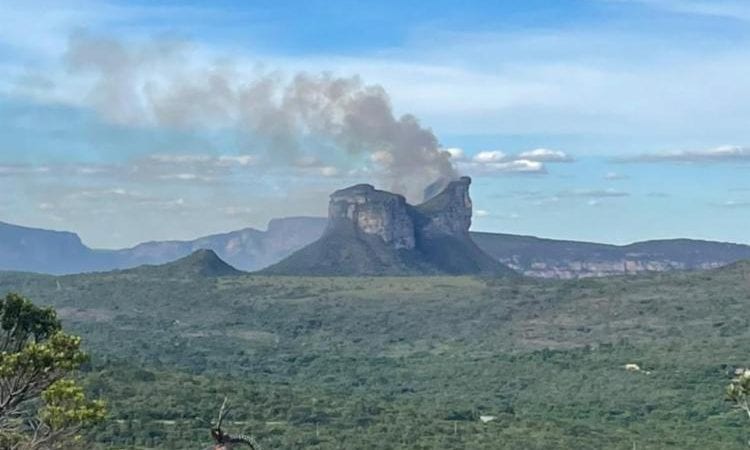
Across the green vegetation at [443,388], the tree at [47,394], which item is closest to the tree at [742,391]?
the tree at [47,394]

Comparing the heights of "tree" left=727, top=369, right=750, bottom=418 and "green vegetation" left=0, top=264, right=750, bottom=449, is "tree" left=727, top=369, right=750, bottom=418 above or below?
above

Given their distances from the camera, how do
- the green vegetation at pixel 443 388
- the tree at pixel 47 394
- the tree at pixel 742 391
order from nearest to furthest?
1. the tree at pixel 47 394
2. the tree at pixel 742 391
3. the green vegetation at pixel 443 388

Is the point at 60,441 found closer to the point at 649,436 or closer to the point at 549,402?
the point at 649,436

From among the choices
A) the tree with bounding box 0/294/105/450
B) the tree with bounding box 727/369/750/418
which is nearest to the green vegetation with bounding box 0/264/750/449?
the tree with bounding box 0/294/105/450

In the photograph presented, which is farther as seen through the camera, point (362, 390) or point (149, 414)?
point (362, 390)

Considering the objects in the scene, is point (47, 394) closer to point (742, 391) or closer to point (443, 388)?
point (742, 391)

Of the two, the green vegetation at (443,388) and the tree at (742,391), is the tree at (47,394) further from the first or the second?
the green vegetation at (443,388)

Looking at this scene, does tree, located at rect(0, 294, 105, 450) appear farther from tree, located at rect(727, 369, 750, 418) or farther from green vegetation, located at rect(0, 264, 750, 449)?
green vegetation, located at rect(0, 264, 750, 449)

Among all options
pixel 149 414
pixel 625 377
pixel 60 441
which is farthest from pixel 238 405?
pixel 60 441

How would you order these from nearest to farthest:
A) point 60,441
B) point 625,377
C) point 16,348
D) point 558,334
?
1. point 60,441
2. point 16,348
3. point 625,377
4. point 558,334

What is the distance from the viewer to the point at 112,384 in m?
98.0

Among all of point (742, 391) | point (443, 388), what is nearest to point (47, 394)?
point (742, 391)

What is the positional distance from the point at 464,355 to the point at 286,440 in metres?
101

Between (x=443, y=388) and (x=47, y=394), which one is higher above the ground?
(x=47, y=394)
